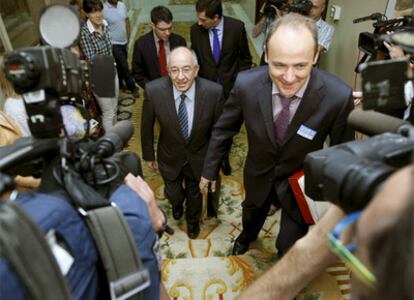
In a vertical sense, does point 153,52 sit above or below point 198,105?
above

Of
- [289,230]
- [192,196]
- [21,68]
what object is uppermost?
[21,68]

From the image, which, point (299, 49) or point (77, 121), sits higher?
point (299, 49)

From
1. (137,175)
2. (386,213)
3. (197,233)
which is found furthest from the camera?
(197,233)

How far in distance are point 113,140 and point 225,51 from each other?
2.43 meters

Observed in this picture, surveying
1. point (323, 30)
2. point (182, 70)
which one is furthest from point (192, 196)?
point (323, 30)

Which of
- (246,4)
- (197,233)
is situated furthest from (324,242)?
(246,4)

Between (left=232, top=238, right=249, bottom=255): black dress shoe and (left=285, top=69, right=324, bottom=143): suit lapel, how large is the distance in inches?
43.1

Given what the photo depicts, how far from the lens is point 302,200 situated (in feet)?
6.01

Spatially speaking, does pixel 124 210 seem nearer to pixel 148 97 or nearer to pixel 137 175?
pixel 137 175

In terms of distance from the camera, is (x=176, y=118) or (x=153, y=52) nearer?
(x=176, y=118)

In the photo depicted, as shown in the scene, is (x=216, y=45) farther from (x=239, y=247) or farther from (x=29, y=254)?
(x=29, y=254)

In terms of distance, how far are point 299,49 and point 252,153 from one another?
0.64 metres

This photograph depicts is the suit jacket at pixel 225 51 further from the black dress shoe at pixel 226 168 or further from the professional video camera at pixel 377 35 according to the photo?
the professional video camera at pixel 377 35

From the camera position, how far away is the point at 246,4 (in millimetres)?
8117
